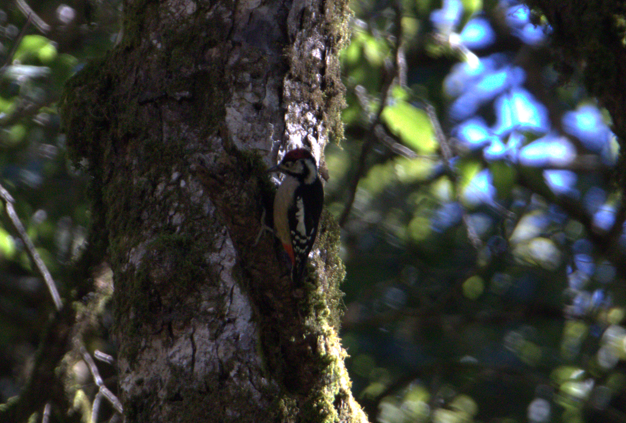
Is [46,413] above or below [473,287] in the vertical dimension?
below

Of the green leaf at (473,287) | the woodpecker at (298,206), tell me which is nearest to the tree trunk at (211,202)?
the woodpecker at (298,206)

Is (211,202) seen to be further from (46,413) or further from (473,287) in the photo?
(473,287)

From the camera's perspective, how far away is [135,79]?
268cm

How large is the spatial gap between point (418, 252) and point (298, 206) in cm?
194

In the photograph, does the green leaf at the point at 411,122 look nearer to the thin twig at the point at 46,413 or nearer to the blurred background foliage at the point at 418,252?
the blurred background foliage at the point at 418,252

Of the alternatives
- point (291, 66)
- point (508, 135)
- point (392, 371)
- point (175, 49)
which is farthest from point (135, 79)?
point (392, 371)

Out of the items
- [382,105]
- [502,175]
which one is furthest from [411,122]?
[502,175]

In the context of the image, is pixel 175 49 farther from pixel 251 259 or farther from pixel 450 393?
pixel 450 393

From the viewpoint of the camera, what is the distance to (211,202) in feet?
7.85

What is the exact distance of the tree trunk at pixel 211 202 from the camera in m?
2.20

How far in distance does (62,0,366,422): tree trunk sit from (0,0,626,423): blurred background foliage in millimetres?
1279

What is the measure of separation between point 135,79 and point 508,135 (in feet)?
7.52

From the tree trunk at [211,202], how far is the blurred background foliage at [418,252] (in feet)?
4.20

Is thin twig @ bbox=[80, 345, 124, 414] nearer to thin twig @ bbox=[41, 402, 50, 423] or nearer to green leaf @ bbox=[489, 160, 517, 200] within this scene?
thin twig @ bbox=[41, 402, 50, 423]
